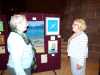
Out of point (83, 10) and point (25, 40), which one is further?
point (83, 10)

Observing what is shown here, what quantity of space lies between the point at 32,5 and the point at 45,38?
4242 millimetres

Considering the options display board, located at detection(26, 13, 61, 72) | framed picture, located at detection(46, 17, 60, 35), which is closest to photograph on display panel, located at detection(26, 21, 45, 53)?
display board, located at detection(26, 13, 61, 72)

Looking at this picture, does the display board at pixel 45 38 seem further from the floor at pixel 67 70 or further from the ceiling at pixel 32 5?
the ceiling at pixel 32 5

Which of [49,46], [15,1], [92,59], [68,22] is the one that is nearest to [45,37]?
[49,46]

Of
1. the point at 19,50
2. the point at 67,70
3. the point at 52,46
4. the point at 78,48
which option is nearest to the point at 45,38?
the point at 52,46

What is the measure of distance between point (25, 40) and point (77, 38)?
123cm

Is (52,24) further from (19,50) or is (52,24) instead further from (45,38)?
(19,50)

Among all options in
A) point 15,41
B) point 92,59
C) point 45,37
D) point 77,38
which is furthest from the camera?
point 92,59

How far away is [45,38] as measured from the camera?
17.9 ft

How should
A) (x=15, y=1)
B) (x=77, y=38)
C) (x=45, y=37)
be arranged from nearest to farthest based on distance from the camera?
(x=77, y=38) < (x=45, y=37) < (x=15, y=1)

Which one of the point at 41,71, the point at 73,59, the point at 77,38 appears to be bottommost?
the point at 41,71

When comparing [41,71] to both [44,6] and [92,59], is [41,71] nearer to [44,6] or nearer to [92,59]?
[92,59]

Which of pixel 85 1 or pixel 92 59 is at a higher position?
pixel 85 1

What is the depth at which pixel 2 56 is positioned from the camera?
18.1ft
